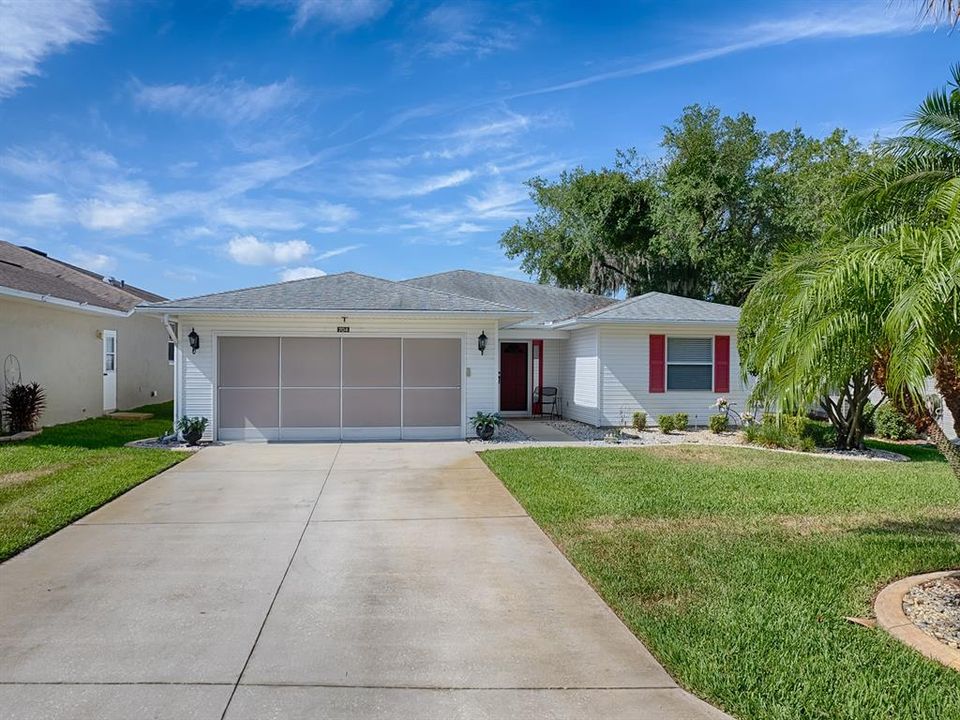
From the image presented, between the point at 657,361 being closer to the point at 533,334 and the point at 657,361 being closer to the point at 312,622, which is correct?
the point at 533,334

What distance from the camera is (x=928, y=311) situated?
11.6 feet

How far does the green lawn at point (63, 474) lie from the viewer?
21.3 feet

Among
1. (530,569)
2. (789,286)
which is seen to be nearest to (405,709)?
(530,569)

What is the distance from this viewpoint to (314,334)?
522 inches

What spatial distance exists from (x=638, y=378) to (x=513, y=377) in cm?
414

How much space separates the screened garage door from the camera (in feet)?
43.2

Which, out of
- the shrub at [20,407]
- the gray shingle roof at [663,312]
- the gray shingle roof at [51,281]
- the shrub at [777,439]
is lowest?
the shrub at [777,439]

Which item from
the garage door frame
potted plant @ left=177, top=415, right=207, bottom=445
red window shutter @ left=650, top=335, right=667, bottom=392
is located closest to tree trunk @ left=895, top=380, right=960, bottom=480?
the garage door frame

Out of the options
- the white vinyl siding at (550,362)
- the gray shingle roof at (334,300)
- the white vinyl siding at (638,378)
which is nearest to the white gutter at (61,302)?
the gray shingle roof at (334,300)

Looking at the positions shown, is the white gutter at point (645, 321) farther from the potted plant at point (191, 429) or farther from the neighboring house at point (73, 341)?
the neighboring house at point (73, 341)

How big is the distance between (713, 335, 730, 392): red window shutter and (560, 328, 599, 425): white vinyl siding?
2.95m

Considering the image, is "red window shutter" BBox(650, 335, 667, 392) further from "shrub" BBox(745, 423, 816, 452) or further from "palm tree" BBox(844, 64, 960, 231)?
"palm tree" BBox(844, 64, 960, 231)

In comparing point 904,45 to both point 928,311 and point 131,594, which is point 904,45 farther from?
point 131,594

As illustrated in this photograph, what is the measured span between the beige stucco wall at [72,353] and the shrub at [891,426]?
59.3 ft
